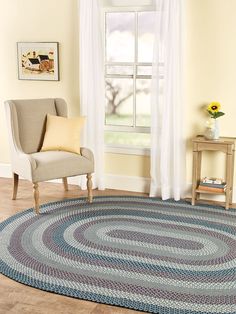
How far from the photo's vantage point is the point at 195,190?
15.9 feet

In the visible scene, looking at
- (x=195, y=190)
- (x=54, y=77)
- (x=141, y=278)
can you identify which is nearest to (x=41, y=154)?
(x=54, y=77)

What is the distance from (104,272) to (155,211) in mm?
1426

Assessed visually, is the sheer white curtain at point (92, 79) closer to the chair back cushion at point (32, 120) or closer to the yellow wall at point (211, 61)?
the chair back cushion at point (32, 120)

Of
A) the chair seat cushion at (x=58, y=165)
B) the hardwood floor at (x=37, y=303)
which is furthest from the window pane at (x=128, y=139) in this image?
the hardwood floor at (x=37, y=303)

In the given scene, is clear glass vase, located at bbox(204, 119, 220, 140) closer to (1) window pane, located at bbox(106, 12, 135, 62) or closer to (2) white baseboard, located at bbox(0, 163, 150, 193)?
(2) white baseboard, located at bbox(0, 163, 150, 193)

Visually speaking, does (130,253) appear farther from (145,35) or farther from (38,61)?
(38,61)

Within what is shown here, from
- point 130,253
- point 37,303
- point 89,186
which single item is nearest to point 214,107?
point 89,186

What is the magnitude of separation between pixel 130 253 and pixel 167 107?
1.84m

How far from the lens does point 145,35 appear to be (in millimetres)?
5238

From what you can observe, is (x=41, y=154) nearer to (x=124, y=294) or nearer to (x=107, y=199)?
(x=107, y=199)

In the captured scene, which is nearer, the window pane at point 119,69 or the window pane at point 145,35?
the window pane at point 145,35

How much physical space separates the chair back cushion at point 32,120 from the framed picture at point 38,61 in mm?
561

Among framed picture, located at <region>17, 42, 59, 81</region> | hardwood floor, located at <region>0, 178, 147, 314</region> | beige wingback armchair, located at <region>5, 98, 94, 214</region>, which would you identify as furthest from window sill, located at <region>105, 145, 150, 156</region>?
hardwood floor, located at <region>0, 178, 147, 314</region>

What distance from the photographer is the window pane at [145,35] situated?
5.18 metres
